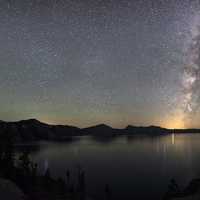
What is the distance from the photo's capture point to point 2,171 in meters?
36.8

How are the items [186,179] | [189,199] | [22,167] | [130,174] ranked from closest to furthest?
[189,199]
[22,167]
[186,179]
[130,174]

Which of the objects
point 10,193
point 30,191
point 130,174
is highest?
point 10,193

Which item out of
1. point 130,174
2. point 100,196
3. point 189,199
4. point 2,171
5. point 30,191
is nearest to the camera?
point 189,199

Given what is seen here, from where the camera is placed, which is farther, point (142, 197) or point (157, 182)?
point (157, 182)

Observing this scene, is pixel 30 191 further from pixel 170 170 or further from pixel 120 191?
pixel 170 170

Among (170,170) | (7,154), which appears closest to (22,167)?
(7,154)

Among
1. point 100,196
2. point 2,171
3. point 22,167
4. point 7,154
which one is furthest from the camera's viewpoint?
point 100,196

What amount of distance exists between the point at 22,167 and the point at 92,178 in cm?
3587

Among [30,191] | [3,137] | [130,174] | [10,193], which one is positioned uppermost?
[3,137]

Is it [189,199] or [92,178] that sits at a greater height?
[189,199]

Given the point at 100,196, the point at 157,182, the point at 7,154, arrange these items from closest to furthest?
1. the point at 7,154
2. the point at 100,196
3. the point at 157,182

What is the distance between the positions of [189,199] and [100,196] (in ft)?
90.6

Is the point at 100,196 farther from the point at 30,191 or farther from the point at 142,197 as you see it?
the point at 30,191

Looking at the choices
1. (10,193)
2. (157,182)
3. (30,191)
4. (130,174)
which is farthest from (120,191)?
(10,193)
